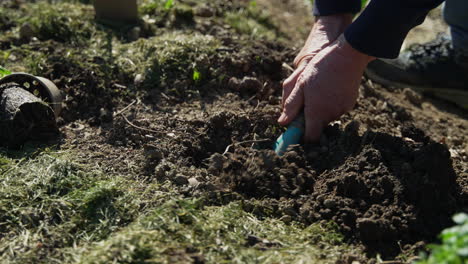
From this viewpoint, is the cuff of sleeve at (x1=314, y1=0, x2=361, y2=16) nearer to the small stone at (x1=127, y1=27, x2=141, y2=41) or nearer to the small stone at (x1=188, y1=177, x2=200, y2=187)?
the small stone at (x1=188, y1=177, x2=200, y2=187)

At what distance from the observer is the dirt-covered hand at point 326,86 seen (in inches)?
103

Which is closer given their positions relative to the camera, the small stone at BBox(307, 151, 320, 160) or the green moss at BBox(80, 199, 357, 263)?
the green moss at BBox(80, 199, 357, 263)

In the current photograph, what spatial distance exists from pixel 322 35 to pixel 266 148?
0.75 meters

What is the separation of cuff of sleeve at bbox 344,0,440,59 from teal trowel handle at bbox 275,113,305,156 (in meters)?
0.47

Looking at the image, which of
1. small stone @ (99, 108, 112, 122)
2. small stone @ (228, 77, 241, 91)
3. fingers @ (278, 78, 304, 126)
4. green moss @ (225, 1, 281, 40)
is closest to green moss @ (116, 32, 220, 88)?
small stone @ (228, 77, 241, 91)

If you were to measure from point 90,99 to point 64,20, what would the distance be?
0.95 m

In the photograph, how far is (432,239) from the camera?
2225 millimetres

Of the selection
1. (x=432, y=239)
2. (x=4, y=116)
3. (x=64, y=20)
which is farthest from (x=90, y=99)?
(x=432, y=239)

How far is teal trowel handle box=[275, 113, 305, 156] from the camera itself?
2656 mm

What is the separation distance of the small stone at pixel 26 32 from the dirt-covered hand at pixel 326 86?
6.85 feet

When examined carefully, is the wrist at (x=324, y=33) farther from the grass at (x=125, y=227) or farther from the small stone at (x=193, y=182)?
the grass at (x=125, y=227)

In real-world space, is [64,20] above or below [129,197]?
above

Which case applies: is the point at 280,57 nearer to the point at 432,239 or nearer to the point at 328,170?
the point at 328,170

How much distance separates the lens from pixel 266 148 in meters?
2.77
